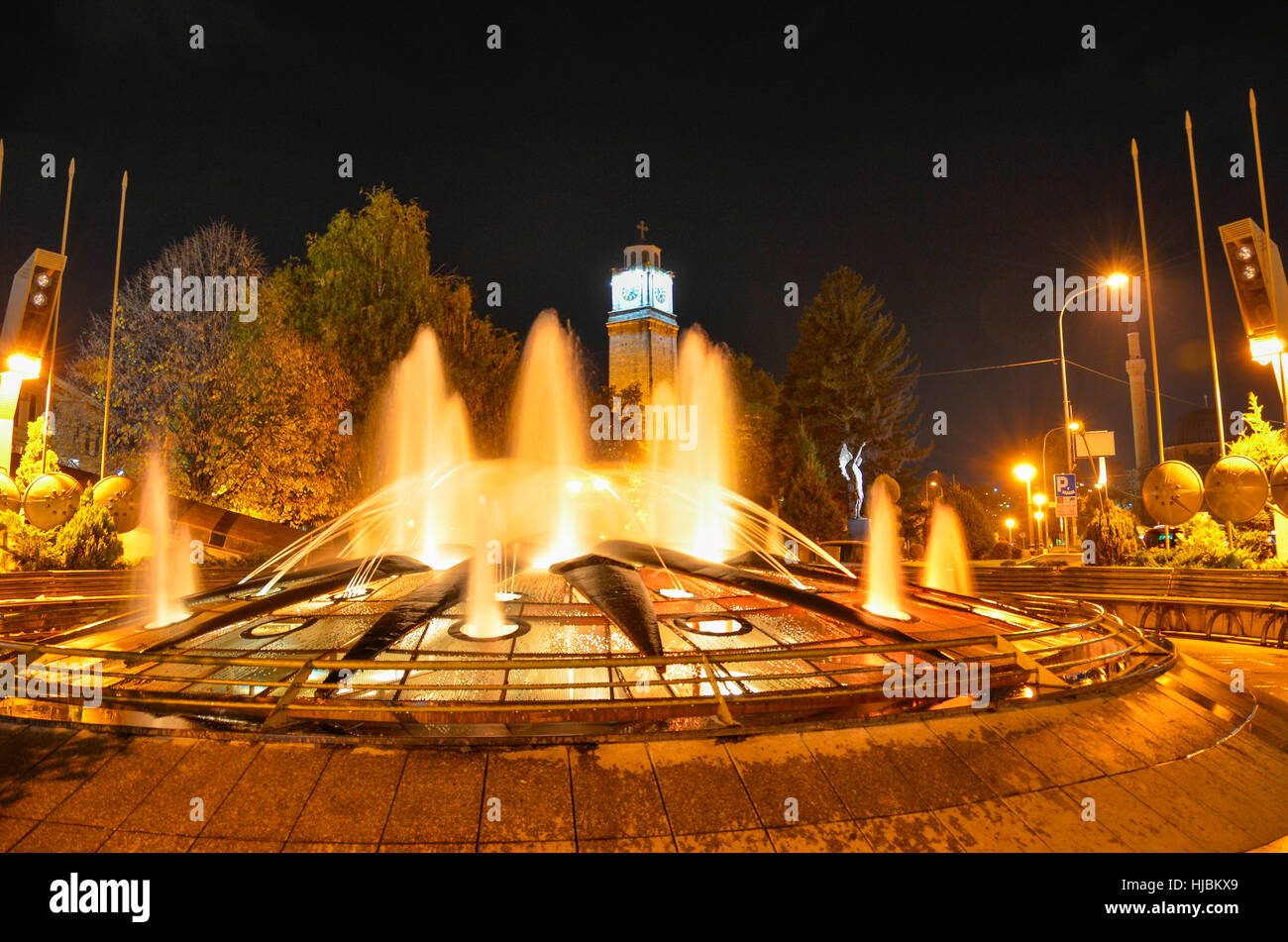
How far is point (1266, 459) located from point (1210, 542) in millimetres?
3038

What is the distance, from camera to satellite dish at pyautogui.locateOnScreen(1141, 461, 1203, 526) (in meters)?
13.2

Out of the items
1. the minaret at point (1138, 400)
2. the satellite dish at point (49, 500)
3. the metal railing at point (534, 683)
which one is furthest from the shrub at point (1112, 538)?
the minaret at point (1138, 400)

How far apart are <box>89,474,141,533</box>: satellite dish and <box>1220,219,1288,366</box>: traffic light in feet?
75.1

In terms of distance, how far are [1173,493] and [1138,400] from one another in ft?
184

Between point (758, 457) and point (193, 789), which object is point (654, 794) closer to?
point (193, 789)

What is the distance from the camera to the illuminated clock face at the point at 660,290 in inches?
3231

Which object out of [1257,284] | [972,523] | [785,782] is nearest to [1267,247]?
[1257,284]

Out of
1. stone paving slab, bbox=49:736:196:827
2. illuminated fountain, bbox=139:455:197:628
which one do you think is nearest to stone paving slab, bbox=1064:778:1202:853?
stone paving slab, bbox=49:736:196:827

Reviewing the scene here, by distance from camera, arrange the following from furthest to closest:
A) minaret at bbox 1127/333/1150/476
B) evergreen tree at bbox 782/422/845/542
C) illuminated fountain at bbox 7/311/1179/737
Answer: minaret at bbox 1127/333/1150/476
evergreen tree at bbox 782/422/845/542
illuminated fountain at bbox 7/311/1179/737

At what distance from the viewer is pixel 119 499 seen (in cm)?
1702

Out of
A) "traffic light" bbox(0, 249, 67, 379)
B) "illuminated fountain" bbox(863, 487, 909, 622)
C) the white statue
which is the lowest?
"illuminated fountain" bbox(863, 487, 909, 622)

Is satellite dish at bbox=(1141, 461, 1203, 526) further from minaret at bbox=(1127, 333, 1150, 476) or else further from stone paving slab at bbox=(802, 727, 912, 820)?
minaret at bbox=(1127, 333, 1150, 476)

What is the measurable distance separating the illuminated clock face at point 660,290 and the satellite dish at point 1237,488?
2785 inches
